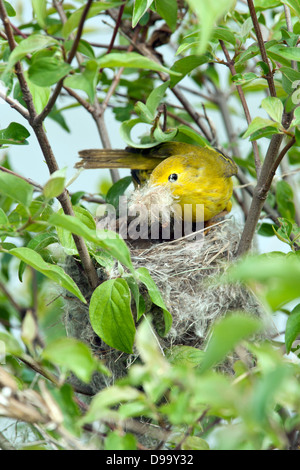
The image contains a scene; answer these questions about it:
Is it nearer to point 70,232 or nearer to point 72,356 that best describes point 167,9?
point 70,232

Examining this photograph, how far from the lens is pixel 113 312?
1671mm

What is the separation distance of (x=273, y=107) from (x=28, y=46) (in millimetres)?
Answer: 787

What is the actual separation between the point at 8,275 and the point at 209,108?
1925mm

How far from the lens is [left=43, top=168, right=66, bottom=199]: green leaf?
4.00 ft

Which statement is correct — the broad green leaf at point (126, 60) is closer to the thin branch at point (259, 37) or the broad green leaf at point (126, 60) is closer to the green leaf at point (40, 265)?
the green leaf at point (40, 265)

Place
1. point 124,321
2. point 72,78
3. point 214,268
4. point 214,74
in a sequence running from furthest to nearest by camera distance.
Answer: point 214,74, point 214,268, point 124,321, point 72,78

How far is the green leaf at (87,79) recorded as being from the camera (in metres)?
1.15

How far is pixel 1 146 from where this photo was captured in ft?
5.79

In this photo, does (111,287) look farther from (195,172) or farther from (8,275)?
(8,275)

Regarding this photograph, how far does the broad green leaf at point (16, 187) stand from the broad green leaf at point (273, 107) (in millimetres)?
765

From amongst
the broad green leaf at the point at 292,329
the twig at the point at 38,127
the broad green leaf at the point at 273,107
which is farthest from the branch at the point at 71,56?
the broad green leaf at the point at 292,329
